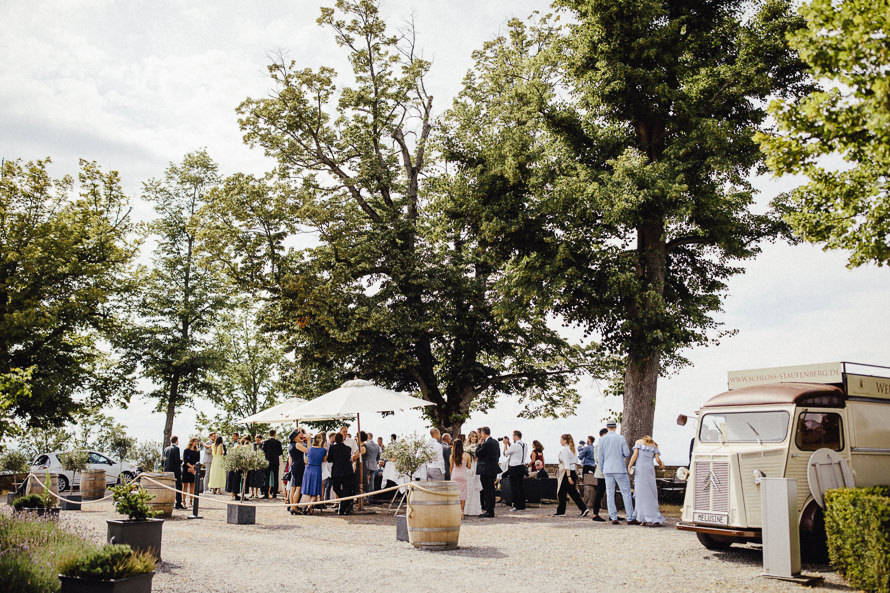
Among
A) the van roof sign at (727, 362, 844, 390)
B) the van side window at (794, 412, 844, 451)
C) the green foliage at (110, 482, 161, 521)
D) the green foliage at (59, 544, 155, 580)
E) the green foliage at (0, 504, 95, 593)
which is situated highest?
the van roof sign at (727, 362, 844, 390)

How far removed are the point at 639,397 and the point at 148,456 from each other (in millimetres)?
22585

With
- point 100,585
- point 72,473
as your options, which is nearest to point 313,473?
point 100,585

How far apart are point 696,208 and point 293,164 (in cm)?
1611

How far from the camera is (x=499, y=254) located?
22.3 metres

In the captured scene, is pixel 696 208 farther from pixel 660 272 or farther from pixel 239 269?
pixel 239 269

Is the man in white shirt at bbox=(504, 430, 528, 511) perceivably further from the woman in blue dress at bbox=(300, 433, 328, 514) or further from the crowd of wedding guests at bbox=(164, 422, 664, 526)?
the woman in blue dress at bbox=(300, 433, 328, 514)

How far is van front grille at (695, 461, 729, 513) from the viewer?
A: 10906 millimetres

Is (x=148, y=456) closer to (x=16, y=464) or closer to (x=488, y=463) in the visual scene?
(x=16, y=464)

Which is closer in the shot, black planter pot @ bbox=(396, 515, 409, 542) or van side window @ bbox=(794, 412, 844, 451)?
van side window @ bbox=(794, 412, 844, 451)

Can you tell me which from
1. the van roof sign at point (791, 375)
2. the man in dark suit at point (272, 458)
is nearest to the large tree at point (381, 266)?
the man in dark suit at point (272, 458)

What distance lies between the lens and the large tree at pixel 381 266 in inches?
998

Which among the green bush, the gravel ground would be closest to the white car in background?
the gravel ground

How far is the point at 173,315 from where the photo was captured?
1449 inches

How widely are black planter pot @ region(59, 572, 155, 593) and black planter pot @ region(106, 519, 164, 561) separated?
213 centimetres
